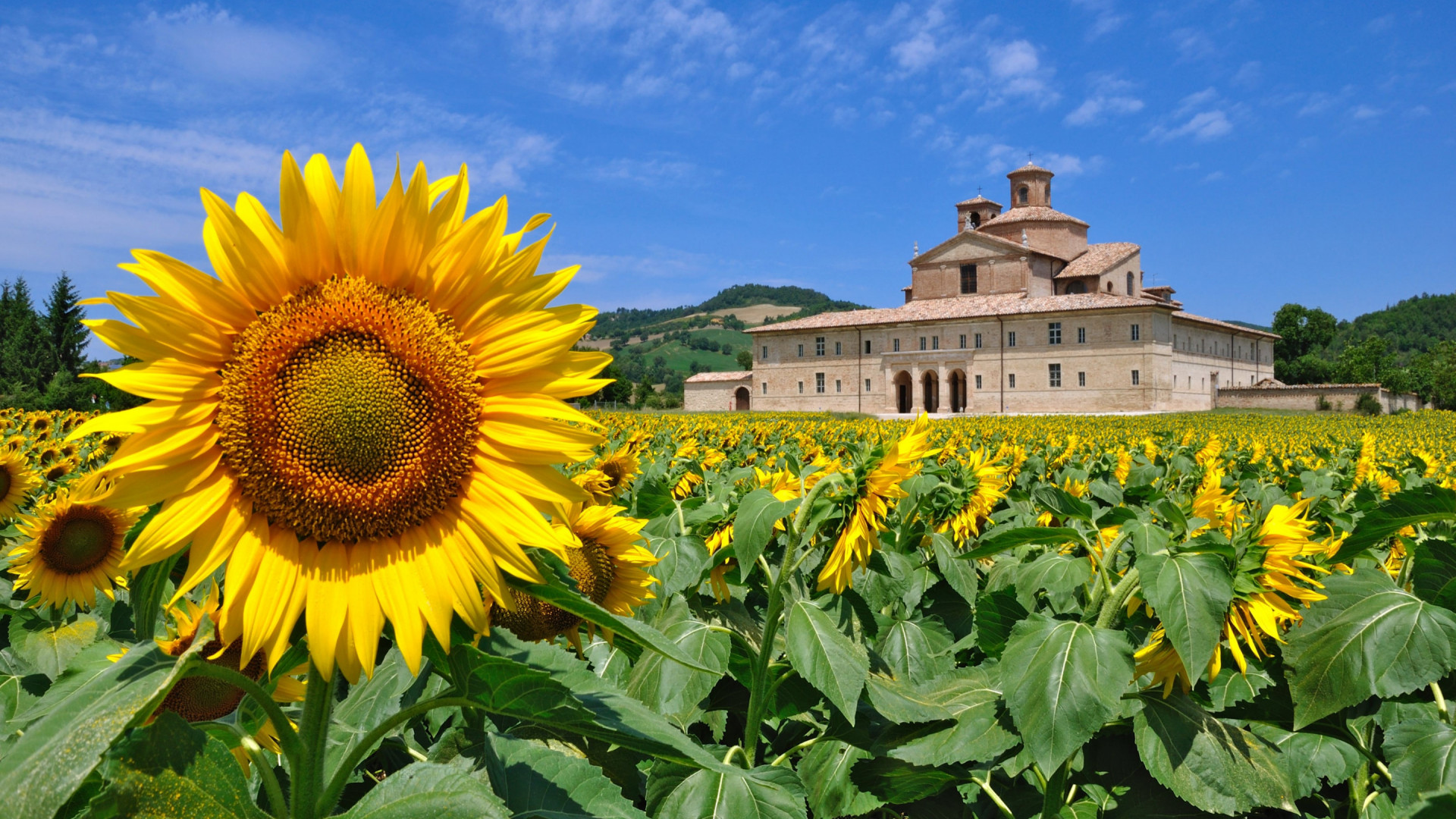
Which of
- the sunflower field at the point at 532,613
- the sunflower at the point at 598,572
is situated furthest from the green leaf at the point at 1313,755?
the sunflower at the point at 598,572

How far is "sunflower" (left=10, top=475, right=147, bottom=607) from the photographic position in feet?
8.46

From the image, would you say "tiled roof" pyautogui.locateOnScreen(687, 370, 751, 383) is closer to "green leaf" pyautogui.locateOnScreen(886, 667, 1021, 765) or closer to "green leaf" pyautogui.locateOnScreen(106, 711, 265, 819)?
"green leaf" pyautogui.locateOnScreen(886, 667, 1021, 765)

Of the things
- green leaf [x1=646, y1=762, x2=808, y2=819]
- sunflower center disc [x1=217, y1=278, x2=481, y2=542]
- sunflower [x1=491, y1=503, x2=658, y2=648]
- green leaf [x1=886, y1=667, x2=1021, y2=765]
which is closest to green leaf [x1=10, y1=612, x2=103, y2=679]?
sunflower [x1=491, y1=503, x2=658, y2=648]

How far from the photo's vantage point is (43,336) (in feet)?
165

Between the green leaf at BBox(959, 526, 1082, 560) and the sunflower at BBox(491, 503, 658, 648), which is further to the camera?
the green leaf at BBox(959, 526, 1082, 560)

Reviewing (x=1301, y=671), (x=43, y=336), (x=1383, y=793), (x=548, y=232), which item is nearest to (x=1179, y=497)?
(x=1383, y=793)

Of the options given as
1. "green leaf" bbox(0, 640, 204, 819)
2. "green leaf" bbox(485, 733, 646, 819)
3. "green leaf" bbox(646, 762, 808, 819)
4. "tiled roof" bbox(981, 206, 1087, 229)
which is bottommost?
"green leaf" bbox(646, 762, 808, 819)

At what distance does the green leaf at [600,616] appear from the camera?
0.99 metres

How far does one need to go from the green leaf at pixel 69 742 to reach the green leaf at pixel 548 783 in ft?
1.73

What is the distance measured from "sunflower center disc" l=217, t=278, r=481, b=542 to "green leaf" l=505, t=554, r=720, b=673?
17cm

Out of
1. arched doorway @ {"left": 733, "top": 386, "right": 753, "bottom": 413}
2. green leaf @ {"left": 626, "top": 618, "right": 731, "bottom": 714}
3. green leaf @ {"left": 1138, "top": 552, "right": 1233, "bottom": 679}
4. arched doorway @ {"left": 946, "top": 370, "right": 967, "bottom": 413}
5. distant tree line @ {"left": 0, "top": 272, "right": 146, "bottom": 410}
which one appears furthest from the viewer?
arched doorway @ {"left": 733, "top": 386, "right": 753, "bottom": 413}

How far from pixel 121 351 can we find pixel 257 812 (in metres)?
0.58

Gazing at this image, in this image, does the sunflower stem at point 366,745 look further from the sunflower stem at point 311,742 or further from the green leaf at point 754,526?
the green leaf at point 754,526

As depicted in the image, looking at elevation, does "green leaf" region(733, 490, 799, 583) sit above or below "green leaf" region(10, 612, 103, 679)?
above
